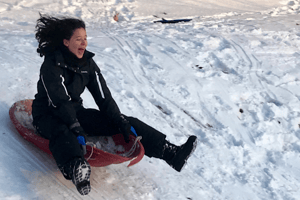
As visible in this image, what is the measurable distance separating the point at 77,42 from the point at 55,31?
20 cm

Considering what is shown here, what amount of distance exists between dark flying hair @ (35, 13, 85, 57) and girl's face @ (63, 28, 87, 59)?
0.08 ft

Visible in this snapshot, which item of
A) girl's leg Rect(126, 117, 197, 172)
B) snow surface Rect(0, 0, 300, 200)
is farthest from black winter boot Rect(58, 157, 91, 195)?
girl's leg Rect(126, 117, 197, 172)

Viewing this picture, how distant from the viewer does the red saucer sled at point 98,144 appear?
2043 mm

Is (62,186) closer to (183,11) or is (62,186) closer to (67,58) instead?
(67,58)

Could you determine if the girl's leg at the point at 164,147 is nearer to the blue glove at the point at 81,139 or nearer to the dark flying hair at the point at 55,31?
the blue glove at the point at 81,139

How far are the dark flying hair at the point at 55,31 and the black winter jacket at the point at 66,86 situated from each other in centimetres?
9

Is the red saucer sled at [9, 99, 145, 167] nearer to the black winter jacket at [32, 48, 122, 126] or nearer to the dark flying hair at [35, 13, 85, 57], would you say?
the black winter jacket at [32, 48, 122, 126]

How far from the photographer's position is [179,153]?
7.22 ft

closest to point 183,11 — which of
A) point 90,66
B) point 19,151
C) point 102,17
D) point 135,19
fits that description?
point 135,19

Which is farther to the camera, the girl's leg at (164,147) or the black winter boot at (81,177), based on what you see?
the girl's leg at (164,147)

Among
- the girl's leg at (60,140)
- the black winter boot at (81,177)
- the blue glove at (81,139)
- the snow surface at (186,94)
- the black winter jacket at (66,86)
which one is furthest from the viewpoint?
the snow surface at (186,94)

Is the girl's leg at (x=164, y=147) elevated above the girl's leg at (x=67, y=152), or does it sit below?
below

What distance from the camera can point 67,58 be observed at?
2188 millimetres

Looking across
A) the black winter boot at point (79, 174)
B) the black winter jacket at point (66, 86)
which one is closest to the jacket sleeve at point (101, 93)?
the black winter jacket at point (66, 86)
